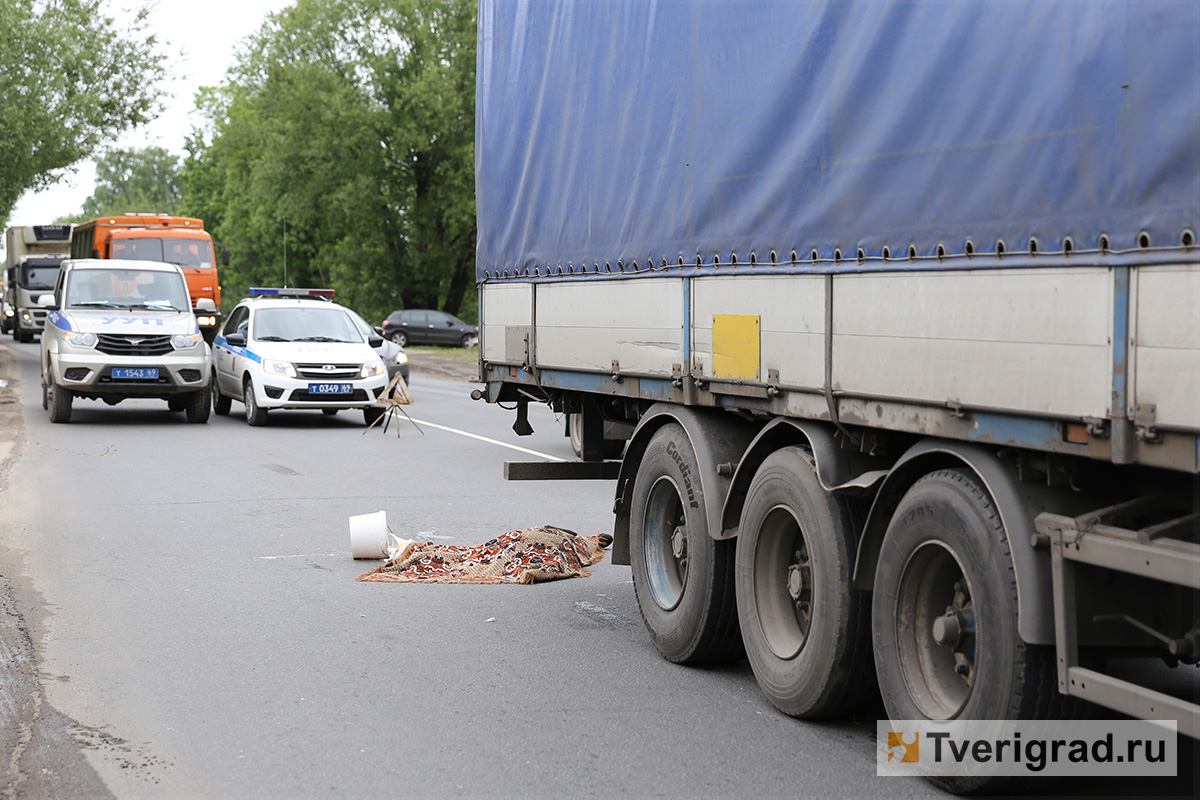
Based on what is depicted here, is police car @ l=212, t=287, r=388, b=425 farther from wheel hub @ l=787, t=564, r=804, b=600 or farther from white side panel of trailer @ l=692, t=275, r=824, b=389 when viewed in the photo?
wheel hub @ l=787, t=564, r=804, b=600

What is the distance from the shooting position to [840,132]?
16.7 ft

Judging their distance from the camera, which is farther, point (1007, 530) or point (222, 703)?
point (222, 703)

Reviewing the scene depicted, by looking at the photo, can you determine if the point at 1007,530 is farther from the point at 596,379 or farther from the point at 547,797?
the point at 596,379

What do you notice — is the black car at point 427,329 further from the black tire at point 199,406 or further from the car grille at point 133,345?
the car grille at point 133,345

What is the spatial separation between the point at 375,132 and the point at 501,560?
4572cm

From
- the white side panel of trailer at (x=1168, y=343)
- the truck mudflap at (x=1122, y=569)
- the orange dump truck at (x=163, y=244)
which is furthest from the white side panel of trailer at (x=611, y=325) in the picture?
the orange dump truck at (x=163, y=244)

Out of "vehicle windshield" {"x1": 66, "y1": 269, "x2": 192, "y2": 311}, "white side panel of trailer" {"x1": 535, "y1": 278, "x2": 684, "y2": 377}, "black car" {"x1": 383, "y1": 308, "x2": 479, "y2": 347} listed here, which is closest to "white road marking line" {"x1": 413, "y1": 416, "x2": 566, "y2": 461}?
"vehicle windshield" {"x1": 66, "y1": 269, "x2": 192, "y2": 311}

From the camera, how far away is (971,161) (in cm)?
435

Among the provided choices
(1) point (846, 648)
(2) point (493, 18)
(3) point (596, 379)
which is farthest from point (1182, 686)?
(2) point (493, 18)

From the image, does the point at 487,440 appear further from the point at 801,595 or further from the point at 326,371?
the point at 801,595

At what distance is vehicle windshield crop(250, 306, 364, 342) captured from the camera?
19.8 metres

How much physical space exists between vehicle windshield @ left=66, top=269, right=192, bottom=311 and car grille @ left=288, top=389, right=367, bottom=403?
7.72 ft

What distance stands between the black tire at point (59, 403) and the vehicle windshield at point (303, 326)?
2636mm

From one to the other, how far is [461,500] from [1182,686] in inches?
287
